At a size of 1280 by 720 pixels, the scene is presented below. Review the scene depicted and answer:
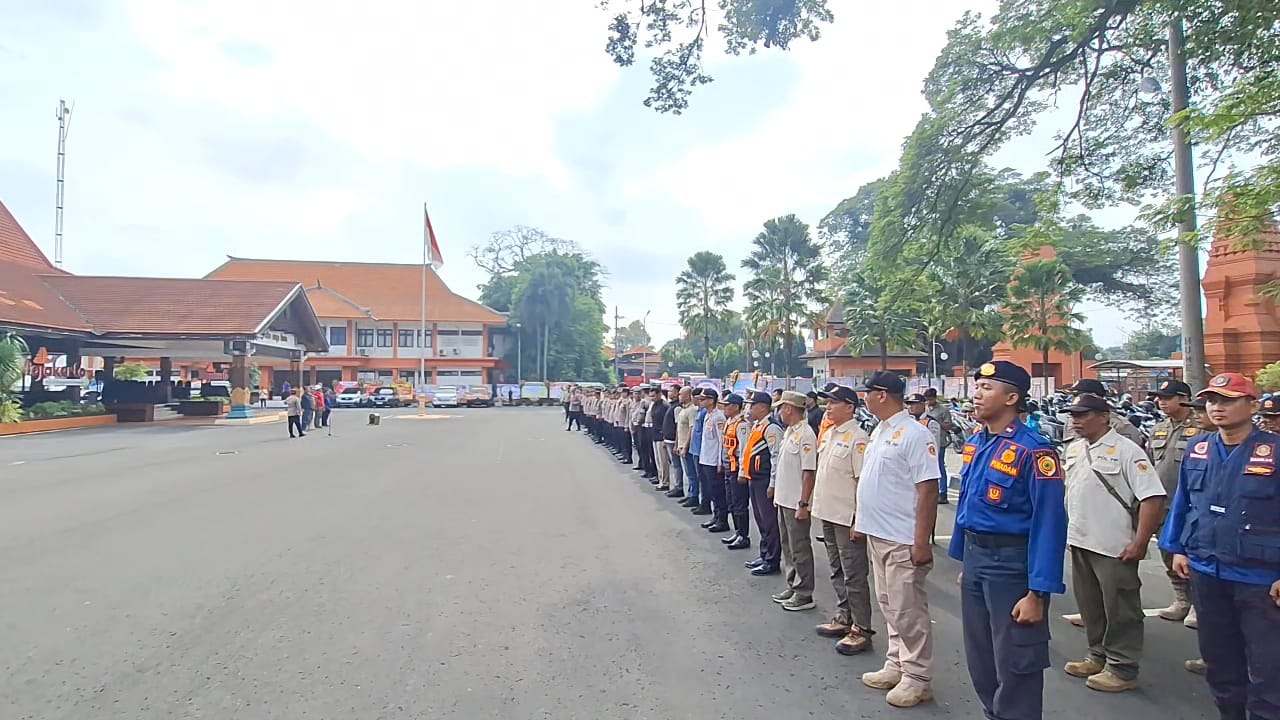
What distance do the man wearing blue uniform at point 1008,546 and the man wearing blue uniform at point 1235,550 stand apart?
0.85 meters

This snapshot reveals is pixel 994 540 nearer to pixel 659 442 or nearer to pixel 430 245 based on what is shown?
pixel 659 442

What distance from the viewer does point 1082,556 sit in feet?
14.6

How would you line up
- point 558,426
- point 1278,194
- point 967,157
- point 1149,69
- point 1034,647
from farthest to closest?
1. point 558,426
2. point 967,157
3. point 1149,69
4. point 1278,194
5. point 1034,647

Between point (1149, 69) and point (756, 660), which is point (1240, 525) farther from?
point (1149, 69)

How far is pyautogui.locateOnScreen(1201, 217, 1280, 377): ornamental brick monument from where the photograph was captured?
15.4 meters

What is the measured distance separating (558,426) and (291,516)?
19.8 meters

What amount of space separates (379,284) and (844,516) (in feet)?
185

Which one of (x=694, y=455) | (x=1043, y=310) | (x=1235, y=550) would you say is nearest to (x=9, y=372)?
(x=694, y=455)

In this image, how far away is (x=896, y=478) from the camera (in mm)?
4086

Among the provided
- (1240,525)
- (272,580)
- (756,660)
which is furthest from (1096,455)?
(272,580)

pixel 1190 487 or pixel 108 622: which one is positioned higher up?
pixel 1190 487

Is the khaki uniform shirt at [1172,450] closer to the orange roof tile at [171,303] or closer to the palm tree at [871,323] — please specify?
the palm tree at [871,323]

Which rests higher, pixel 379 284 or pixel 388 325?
pixel 379 284

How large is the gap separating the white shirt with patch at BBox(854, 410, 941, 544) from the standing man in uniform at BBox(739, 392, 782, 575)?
7.32ft
